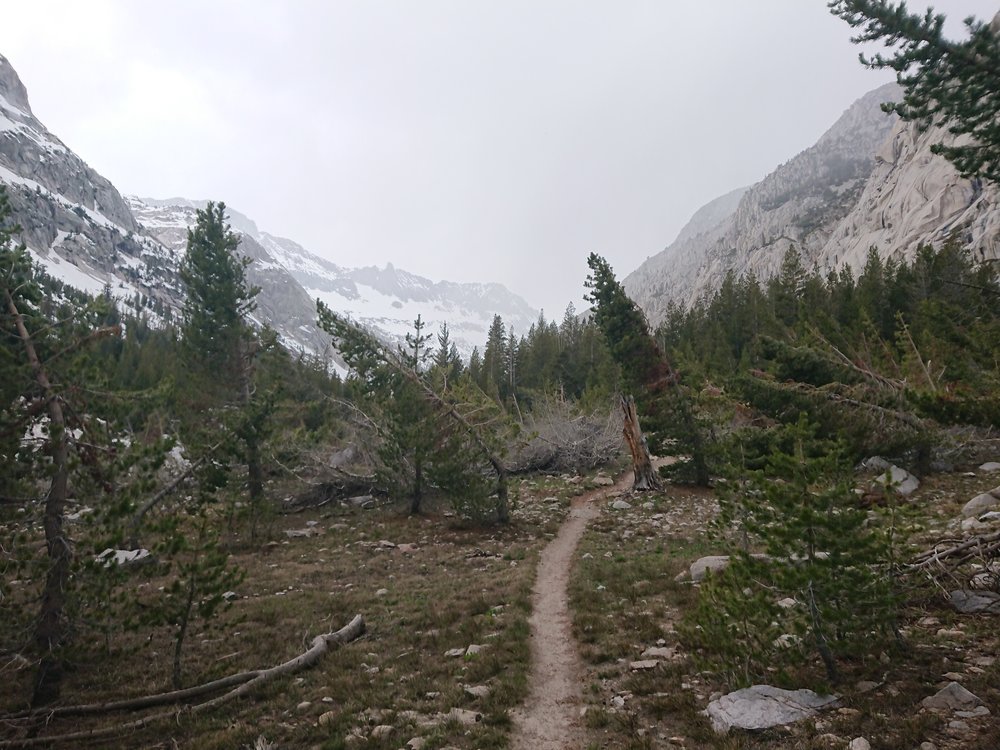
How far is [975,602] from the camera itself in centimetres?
695

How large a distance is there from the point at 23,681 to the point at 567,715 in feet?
30.4

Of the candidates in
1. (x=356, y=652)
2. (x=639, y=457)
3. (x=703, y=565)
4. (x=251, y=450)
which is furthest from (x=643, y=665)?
(x=639, y=457)

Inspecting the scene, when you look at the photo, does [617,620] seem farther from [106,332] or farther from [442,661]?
[106,332]

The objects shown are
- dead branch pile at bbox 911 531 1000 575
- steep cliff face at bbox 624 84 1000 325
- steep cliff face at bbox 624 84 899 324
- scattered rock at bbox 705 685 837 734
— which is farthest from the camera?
steep cliff face at bbox 624 84 899 324

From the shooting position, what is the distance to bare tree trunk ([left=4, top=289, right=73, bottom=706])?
7.25m

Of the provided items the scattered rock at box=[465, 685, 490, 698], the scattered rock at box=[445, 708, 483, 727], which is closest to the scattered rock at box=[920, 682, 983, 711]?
the scattered rock at box=[445, 708, 483, 727]

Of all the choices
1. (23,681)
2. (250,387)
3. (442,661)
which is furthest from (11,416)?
(250,387)

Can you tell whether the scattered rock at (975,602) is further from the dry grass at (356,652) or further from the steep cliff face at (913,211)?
the steep cliff face at (913,211)

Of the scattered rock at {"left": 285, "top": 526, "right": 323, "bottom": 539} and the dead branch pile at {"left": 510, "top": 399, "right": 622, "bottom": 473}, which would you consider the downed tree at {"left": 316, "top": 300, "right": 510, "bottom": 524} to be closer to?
the scattered rock at {"left": 285, "top": 526, "right": 323, "bottom": 539}

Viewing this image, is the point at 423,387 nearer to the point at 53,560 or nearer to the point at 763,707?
the point at 53,560

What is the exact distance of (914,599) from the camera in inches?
268

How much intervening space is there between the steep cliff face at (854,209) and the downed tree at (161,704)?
13.3 meters

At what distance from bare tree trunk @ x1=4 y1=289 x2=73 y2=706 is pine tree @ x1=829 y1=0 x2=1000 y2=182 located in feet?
45.0

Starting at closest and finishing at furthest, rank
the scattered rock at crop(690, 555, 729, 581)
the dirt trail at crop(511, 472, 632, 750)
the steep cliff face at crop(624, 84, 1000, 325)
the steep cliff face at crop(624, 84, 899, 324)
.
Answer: the dirt trail at crop(511, 472, 632, 750) < the scattered rock at crop(690, 555, 729, 581) < the steep cliff face at crop(624, 84, 1000, 325) < the steep cliff face at crop(624, 84, 899, 324)
